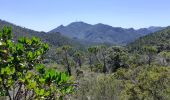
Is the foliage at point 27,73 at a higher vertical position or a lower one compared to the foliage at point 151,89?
higher

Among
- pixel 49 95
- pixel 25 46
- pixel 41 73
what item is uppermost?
pixel 25 46

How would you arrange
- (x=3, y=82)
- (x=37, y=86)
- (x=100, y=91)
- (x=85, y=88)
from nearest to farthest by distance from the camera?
(x=3, y=82), (x=37, y=86), (x=100, y=91), (x=85, y=88)

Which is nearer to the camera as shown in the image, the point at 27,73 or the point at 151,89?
the point at 27,73

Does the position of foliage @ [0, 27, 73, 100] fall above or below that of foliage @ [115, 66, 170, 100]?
above

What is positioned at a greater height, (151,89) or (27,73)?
(27,73)

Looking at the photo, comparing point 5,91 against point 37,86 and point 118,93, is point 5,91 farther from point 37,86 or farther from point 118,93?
point 118,93

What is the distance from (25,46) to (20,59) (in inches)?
13.5

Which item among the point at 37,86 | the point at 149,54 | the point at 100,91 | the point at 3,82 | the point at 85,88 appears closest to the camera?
the point at 3,82

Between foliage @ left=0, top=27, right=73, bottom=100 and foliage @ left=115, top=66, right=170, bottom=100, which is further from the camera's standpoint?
foliage @ left=115, top=66, right=170, bottom=100

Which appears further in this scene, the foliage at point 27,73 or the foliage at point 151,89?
the foliage at point 151,89

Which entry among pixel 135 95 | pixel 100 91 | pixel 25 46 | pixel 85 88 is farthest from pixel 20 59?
pixel 135 95

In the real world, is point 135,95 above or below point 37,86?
below

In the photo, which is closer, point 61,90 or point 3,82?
point 3,82

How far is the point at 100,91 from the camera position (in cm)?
4531
